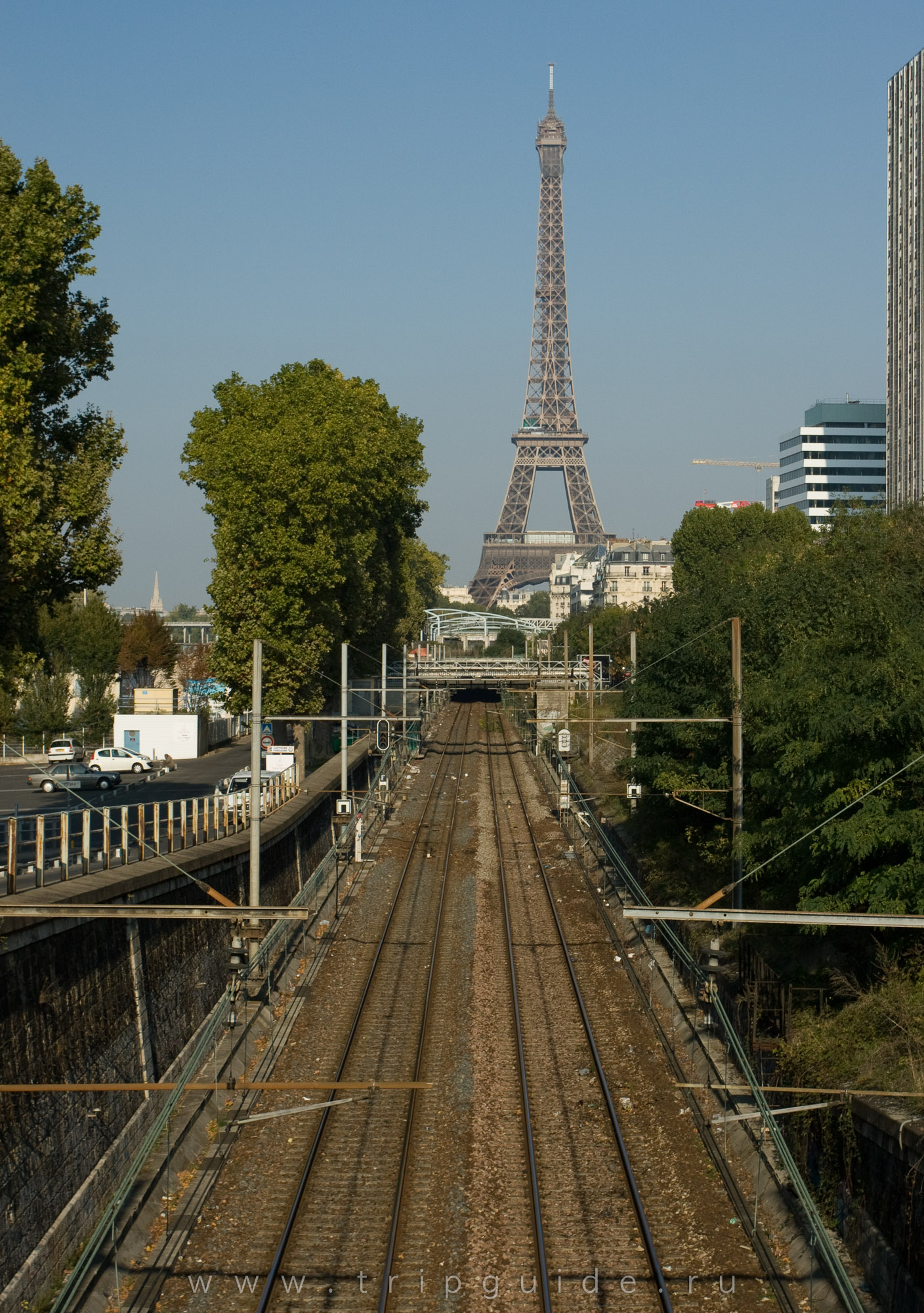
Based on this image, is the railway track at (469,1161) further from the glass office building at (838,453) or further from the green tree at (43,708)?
the glass office building at (838,453)

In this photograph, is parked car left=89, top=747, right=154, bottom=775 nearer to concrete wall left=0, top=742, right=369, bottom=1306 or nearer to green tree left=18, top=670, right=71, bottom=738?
green tree left=18, top=670, right=71, bottom=738

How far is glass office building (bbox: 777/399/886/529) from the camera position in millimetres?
141000

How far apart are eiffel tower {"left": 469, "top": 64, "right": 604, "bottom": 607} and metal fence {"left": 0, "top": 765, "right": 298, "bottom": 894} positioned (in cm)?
14899

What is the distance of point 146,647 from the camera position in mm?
62094

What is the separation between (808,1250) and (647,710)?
16744 millimetres

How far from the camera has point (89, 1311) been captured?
10281 millimetres

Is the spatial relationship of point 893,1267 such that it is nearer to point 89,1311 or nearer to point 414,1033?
point 89,1311

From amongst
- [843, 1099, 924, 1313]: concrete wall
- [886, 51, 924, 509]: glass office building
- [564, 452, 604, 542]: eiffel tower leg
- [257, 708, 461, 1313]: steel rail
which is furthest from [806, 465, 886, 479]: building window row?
[843, 1099, 924, 1313]: concrete wall

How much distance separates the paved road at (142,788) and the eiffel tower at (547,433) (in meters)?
134

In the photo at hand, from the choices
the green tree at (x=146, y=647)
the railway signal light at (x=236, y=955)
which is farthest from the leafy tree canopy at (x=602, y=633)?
the railway signal light at (x=236, y=955)

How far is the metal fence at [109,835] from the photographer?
14500mm

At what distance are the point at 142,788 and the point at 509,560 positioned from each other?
14420 centimetres

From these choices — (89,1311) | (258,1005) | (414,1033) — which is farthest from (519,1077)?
(89,1311)

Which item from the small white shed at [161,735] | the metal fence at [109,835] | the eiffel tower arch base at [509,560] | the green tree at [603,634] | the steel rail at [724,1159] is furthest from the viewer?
the eiffel tower arch base at [509,560]
